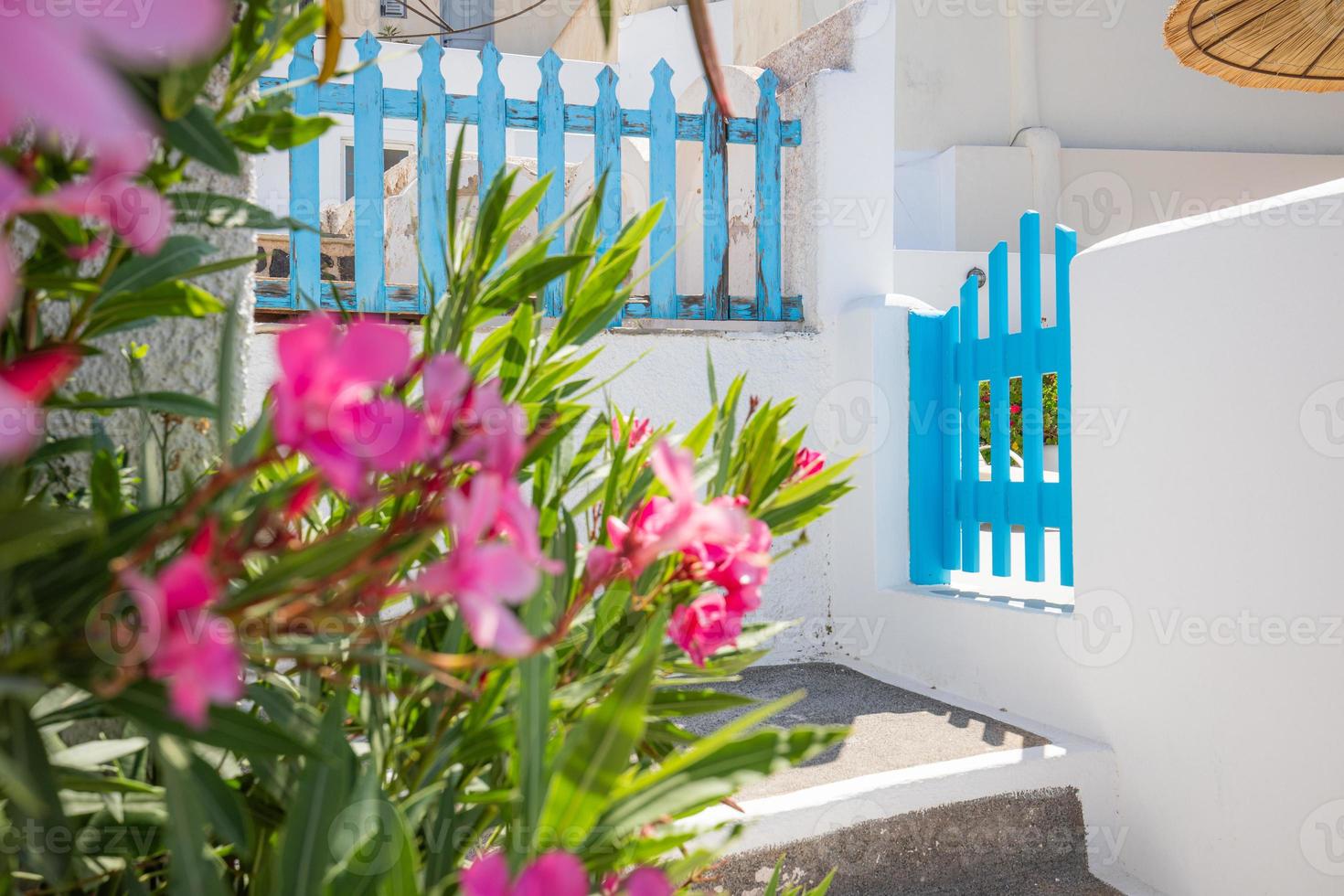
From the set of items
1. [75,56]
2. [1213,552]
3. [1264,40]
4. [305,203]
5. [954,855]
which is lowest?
[954,855]

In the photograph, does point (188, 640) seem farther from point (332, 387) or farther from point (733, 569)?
point (733, 569)

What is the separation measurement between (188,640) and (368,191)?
332cm

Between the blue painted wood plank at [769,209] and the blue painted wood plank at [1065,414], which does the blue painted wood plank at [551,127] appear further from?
the blue painted wood plank at [1065,414]

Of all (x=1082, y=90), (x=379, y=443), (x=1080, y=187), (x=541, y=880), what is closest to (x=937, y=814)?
(x=541, y=880)

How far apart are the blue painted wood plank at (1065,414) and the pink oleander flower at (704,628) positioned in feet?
8.03

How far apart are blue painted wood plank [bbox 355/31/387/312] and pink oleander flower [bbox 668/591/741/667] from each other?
2828 millimetres

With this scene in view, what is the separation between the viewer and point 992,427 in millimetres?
3283

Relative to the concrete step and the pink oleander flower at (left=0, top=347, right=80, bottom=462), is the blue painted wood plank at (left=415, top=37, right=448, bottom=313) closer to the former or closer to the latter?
the concrete step

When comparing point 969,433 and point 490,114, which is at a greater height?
point 490,114

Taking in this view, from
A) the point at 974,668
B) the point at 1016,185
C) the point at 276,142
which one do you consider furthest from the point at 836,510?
the point at 1016,185

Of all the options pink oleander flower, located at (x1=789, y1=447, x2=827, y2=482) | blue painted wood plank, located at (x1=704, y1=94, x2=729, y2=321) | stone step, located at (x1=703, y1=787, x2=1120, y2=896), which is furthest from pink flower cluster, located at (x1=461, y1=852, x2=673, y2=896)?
blue painted wood plank, located at (x1=704, y1=94, x2=729, y2=321)

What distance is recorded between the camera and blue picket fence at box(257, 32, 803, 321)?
3.21 metres

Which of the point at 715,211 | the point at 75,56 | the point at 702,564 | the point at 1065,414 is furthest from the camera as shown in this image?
the point at 715,211

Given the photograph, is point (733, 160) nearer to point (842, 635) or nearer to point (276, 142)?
point (842, 635)
